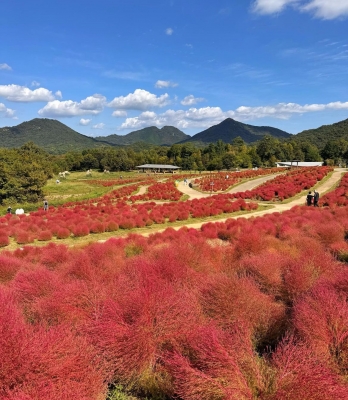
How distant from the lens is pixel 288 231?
12.3 meters

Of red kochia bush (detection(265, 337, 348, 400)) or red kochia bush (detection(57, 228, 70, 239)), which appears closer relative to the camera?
red kochia bush (detection(265, 337, 348, 400))

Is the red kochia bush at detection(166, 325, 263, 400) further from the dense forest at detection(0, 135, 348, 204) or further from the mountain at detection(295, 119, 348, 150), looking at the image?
the mountain at detection(295, 119, 348, 150)

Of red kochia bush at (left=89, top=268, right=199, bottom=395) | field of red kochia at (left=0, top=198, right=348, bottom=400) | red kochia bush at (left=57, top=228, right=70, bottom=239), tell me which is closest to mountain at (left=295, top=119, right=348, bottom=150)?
red kochia bush at (left=57, top=228, right=70, bottom=239)

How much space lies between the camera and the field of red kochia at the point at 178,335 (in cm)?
353

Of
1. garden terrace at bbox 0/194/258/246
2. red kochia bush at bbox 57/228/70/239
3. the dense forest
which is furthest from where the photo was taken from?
the dense forest

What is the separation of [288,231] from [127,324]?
30.7ft

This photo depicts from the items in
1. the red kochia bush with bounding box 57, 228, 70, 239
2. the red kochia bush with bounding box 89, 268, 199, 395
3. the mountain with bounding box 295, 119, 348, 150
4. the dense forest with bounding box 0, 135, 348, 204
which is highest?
the mountain with bounding box 295, 119, 348, 150

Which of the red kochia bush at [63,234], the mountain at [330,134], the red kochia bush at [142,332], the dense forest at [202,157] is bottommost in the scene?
the red kochia bush at [63,234]

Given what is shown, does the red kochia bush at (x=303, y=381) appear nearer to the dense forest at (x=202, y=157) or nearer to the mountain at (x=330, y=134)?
the dense forest at (x=202, y=157)

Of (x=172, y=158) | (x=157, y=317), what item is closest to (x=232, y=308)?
(x=157, y=317)

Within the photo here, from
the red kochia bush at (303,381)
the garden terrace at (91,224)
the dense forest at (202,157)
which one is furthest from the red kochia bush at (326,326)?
the dense forest at (202,157)

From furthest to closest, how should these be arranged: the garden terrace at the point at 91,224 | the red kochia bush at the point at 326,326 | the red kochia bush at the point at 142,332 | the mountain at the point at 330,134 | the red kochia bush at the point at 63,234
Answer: the mountain at the point at 330,134
the red kochia bush at the point at 63,234
the garden terrace at the point at 91,224
the red kochia bush at the point at 142,332
the red kochia bush at the point at 326,326

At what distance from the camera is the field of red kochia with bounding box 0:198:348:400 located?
3529mm

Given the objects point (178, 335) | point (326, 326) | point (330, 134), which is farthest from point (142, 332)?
point (330, 134)
